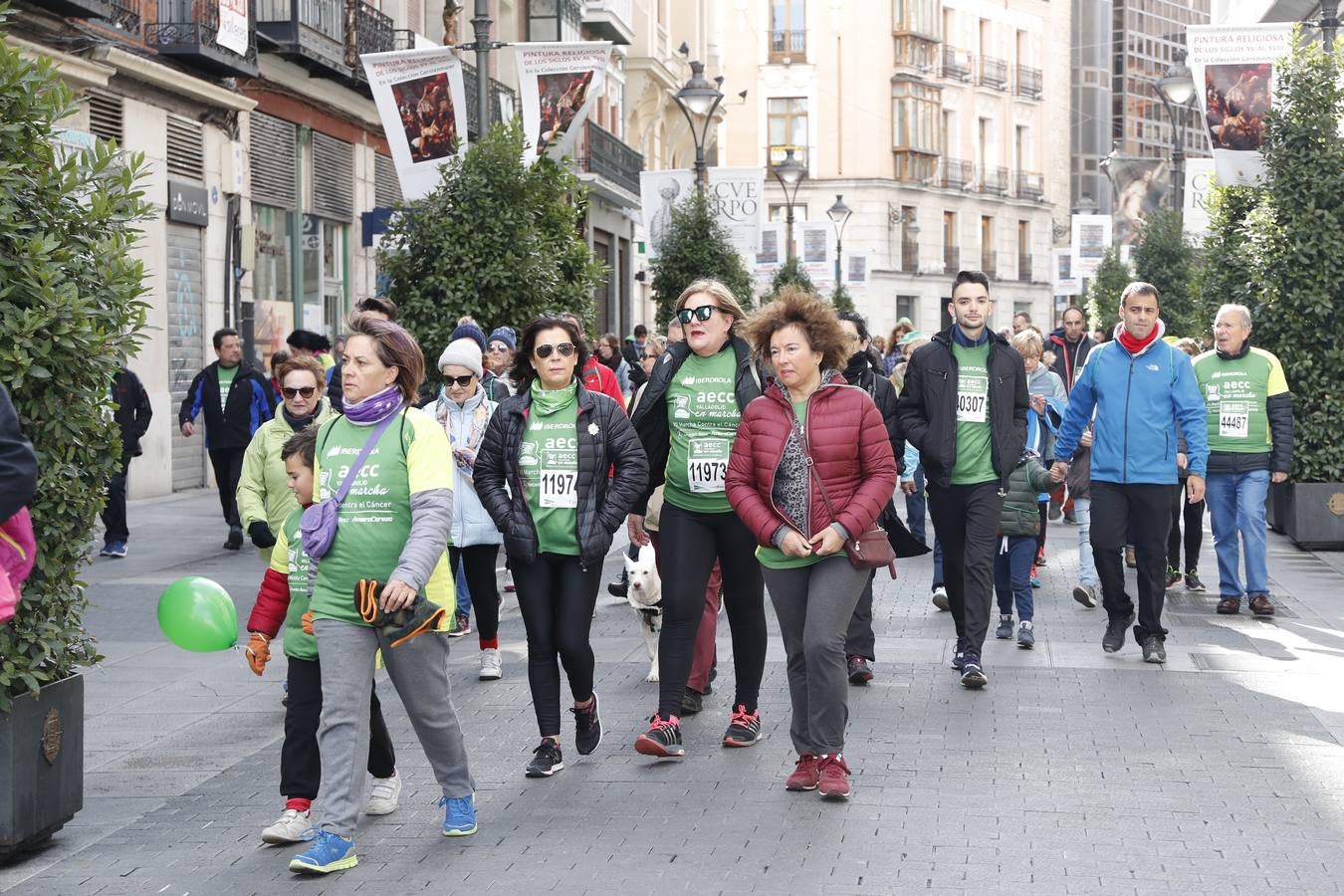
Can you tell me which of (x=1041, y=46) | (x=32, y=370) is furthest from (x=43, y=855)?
(x=1041, y=46)

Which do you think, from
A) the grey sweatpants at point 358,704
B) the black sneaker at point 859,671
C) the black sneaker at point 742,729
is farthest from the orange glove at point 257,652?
the black sneaker at point 859,671

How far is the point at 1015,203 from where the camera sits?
76688 millimetres

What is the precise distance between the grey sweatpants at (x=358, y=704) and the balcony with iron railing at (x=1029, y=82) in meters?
74.4

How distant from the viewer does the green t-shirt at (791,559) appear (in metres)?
7.14

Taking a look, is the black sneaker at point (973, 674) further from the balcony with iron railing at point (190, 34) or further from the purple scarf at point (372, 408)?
the balcony with iron railing at point (190, 34)

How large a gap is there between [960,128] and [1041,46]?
836 cm

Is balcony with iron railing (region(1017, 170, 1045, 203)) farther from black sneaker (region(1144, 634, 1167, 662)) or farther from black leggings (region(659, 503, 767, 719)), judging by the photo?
black leggings (region(659, 503, 767, 719))

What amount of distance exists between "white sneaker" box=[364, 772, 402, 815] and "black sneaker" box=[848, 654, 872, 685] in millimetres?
3152

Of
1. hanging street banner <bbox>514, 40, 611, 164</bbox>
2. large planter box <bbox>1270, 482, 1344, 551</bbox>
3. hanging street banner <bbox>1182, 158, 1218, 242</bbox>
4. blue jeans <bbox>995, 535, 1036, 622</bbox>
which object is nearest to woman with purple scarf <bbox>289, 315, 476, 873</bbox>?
blue jeans <bbox>995, 535, 1036, 622</bbox>

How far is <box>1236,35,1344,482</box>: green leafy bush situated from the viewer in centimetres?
1563

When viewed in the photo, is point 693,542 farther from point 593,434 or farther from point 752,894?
point 752,894

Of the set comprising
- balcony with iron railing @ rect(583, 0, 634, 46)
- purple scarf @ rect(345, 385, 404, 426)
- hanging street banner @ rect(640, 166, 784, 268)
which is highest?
balcony with iron railing @ rect(583, 0, 634, 46)

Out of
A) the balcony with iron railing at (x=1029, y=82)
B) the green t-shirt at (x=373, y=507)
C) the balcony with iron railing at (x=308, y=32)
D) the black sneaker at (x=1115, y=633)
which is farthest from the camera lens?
the balcony with iron railing at (x=1029, y=82)

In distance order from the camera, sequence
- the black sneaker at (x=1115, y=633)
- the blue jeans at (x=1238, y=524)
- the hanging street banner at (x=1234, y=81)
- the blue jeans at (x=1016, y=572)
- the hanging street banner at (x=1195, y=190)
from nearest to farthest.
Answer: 1. the black sneaker at (x=1115, y=633)
2. the blue jeans at (x=1016, y=572)
3. the blue jeans at (x=1238, y=524)
4. the hanging street banner at (x=1234, y=81)
5. the hanging street banner at (x=1195, y=190)
